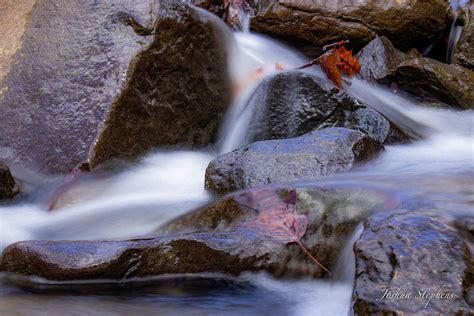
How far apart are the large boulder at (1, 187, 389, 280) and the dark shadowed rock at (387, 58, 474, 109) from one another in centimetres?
348

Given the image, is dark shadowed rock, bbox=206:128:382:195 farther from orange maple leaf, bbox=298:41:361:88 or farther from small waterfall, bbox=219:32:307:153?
orange maple leaf, bbox=298:41:361:88

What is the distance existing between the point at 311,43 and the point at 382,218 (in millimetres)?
4598

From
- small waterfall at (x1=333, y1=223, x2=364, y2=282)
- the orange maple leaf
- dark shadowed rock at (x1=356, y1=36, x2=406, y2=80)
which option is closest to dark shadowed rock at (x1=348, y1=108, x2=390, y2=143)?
the orange maple leaf

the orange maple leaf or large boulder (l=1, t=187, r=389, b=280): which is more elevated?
the orange maple leaf

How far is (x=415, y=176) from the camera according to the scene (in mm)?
3715

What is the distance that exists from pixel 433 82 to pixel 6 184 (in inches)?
179

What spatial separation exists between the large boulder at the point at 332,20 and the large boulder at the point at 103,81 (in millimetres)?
1844

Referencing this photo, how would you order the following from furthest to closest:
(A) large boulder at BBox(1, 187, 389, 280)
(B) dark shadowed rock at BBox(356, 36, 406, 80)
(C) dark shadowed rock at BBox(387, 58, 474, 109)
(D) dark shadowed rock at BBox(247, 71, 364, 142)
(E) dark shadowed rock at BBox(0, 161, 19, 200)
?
(B) dark shadowed rock at BBox(356, 36, 406, 80)
(C) dark shadowed rock at BBox(387, 58, 474, 109)
(D) dark shadowed rock at BBox(247, 71, 364, 142)
(E) dark shadowed rock at BBox(0, 161, 19, 200)
(A) large boulder at BBox(1, 187, 389, 280)

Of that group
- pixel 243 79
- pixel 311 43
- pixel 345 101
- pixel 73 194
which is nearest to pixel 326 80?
pixel 345 101

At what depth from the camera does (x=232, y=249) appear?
2904 mm

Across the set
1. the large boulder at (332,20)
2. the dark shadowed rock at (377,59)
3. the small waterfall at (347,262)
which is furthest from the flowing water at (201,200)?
the large boulder at (332,20)

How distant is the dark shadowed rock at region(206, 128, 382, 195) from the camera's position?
366 centimetres

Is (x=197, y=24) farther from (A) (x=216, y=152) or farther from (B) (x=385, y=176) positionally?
(B) (x=385, y=176)

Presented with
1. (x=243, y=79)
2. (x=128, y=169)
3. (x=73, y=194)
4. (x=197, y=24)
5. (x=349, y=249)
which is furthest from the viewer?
(x=243, y=79)
